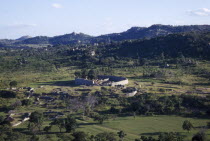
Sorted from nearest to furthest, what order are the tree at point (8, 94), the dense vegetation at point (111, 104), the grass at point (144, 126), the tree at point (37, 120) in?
the dense vegetation at point (111, 104), the grass at point (144, 126), the tree at point (37, 120), the tree at point (8, 94)

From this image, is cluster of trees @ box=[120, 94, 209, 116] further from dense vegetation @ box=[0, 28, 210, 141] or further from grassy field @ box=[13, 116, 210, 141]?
grassy field @ box=[13, 116, 210, 141]

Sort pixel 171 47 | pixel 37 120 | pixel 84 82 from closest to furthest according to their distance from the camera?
pixel 37 120, pixel 84 82, pixel 171 47

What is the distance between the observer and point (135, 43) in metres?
140

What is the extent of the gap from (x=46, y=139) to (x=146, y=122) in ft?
55.5

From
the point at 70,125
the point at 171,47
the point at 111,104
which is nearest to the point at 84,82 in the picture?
the point at 111,104

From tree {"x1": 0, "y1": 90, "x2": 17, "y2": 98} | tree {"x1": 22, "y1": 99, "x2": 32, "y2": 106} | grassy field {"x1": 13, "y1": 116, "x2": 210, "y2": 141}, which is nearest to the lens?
grassy field {"x1": 13, "y1": 116, "x2": 210, "y2": 141}

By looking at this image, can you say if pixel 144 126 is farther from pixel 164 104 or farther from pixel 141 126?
pixel 164 104

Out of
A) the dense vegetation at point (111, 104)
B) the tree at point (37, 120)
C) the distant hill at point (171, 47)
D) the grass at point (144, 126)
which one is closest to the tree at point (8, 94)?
the dense vegetation at point (111, 104)

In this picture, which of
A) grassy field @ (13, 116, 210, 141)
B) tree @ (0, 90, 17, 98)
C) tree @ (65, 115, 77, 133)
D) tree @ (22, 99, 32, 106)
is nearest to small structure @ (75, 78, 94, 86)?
tree @ (0, 90, 17, 98)

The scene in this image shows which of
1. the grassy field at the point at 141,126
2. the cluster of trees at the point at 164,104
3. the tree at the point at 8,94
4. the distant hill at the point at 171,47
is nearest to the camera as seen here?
the grassy field at the point at 141,126

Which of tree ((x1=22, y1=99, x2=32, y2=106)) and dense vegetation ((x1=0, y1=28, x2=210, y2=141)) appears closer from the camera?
dense vegetation ((x1=0, y1=28, x2=210, y2=141))

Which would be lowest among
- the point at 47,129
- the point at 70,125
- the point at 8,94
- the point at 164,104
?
the point at 47,129

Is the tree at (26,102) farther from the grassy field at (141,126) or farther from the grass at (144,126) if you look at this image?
the grass at (144,126)

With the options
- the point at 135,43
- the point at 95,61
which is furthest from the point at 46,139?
the point at 135,43
